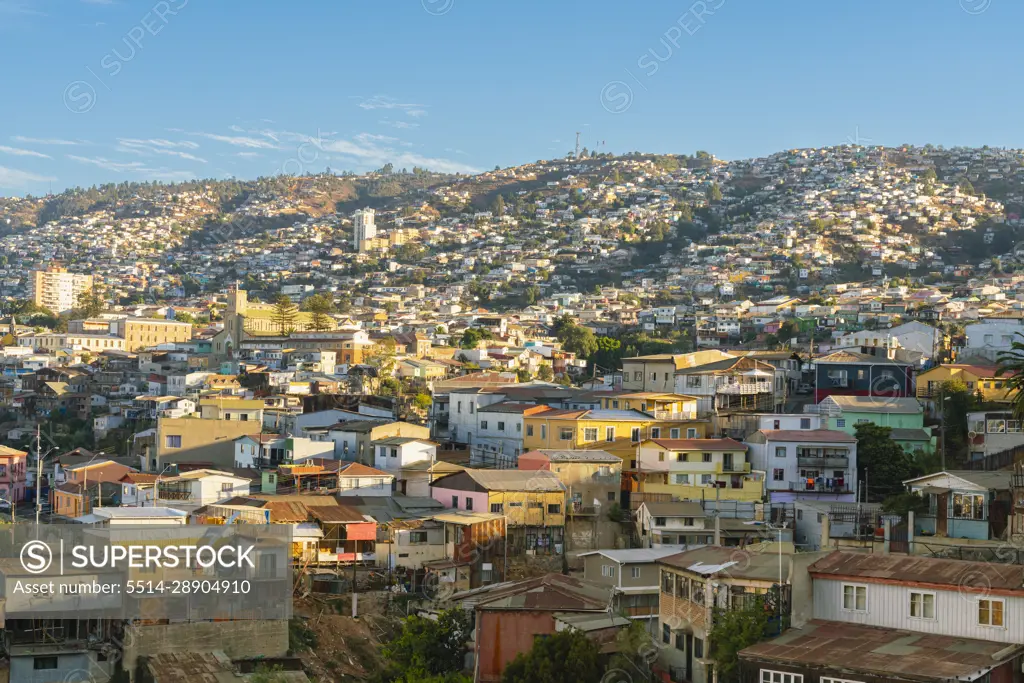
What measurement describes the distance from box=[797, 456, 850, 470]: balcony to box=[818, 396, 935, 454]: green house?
2.93 metres

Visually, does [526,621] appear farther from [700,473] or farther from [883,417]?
[883,417]

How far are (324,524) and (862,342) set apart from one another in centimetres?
3349

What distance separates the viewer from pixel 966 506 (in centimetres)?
2258

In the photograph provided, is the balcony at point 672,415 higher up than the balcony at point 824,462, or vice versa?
the balcony at point 672,415

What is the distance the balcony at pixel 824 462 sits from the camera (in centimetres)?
2897

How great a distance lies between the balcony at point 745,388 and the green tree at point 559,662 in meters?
20.9

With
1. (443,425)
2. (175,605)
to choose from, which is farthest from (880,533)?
(443,425)

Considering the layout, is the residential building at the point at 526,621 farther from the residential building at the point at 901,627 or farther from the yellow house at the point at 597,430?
the yellow house at the point at 597,430

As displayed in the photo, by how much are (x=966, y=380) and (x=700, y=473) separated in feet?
35.6

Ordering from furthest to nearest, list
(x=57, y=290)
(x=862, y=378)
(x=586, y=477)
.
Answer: (x=57, y=290)
(x=862, y=378)
(x=586, y=477)

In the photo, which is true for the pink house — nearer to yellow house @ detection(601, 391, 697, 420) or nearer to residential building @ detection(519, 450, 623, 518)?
yellow house @ detection(601, 391, 697, 420)

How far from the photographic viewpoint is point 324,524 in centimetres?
2470

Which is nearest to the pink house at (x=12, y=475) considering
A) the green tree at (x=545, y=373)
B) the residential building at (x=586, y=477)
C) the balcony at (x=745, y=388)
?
the residential building at (x=586, y=477)

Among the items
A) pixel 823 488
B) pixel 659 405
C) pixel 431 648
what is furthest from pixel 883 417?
pixel 431 648
